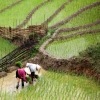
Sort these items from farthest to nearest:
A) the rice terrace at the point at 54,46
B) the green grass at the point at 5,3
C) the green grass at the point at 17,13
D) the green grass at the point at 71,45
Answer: the green grass at the point at 5,3
the green grass at the point at 17,13
the green grass at the point at 71,45
the rice terrace at the point at 54,46

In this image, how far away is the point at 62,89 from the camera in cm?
945

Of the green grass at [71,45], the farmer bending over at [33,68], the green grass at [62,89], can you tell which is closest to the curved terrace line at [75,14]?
the green grass at [71,45]

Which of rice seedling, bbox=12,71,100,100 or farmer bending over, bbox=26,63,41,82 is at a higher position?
farmer bending over, bbox=26,63,41,82

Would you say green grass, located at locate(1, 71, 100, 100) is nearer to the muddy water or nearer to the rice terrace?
the rice terrace

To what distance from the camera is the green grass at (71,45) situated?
462 inches

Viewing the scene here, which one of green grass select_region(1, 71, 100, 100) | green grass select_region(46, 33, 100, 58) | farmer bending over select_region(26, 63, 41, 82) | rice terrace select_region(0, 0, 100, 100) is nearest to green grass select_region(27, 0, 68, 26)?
rice terrace select_region(0, 0, 100, 100)

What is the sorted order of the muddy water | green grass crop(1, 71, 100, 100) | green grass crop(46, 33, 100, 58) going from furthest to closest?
1. green grass crop(46, 33, 100, 58)
2. the muddy water
3. green grass crop(1, 71, 100, 100)

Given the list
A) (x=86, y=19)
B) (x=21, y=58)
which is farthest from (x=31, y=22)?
(x=21, y=58)

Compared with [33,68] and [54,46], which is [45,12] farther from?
[33,68]

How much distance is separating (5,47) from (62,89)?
5310 mm

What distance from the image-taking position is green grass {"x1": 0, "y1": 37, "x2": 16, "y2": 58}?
13.8 metres

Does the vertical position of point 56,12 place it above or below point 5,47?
above

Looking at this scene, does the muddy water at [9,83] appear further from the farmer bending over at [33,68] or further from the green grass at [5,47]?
the green grass at [5,47]

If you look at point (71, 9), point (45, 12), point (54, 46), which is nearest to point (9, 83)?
point (54, 46)
